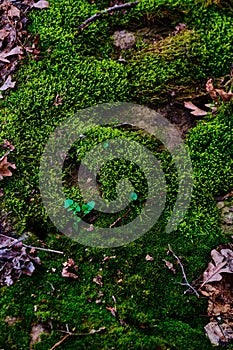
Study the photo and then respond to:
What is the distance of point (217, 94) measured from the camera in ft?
12.5

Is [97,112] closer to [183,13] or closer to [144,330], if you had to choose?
[183,13]

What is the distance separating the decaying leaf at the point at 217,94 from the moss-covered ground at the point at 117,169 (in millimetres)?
108

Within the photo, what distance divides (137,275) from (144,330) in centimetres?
46

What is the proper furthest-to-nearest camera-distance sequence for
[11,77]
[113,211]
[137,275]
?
[11,77]
[113,211]
[137,275]

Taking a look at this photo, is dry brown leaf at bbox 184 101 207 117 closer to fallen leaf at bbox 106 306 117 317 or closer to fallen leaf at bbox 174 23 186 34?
fallen leaf at bbox 174 23 186 34

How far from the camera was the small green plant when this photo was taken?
3440 mm

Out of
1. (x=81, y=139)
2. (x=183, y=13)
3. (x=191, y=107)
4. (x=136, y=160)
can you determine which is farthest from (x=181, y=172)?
(x=183, y=13)

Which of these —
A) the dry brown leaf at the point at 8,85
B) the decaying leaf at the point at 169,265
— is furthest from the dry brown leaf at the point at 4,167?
the decaying leaf at the point at 169,265

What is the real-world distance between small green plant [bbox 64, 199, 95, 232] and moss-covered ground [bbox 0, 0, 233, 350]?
0.77 feet

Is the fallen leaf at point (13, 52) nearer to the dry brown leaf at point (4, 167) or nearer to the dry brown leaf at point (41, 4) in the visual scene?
the dry brown leaf at point (41, 4)

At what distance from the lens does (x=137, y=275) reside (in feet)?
10.3

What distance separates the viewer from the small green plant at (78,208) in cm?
344

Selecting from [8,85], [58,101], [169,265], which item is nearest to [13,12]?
[8,85]

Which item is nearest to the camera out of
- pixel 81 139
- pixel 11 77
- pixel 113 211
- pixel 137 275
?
pixel 137 275
